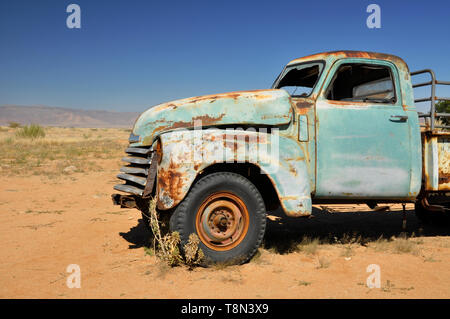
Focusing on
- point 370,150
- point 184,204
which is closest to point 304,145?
point 370,150

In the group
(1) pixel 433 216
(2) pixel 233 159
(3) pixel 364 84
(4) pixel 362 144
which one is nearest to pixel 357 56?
(3) pixel 364 84

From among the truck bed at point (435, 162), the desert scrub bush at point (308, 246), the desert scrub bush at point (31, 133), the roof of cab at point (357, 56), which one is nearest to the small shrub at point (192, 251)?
the desert scrub bush at point (308, 246)

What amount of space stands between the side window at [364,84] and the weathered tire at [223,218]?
1.64 meters

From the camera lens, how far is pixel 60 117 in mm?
175750

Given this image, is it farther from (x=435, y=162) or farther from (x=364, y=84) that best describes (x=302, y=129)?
(x=435, y=162)

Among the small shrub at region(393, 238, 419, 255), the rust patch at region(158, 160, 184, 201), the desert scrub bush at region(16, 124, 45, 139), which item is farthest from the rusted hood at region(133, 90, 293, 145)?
the desert scrub bush at region(16, 124, 45, 139)

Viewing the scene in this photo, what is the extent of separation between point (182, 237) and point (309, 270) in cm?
140

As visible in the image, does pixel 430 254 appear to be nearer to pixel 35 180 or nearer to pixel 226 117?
pixel 226 117

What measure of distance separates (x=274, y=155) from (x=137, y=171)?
4.98ft

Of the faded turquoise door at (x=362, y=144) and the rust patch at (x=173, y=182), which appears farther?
the faded turquoise door at (x=362, y=144)

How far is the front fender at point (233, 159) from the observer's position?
3742mm

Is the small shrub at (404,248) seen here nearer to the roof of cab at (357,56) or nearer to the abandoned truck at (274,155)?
the abandoned truck at (274,155)

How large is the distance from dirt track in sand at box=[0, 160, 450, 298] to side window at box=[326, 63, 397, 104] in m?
1.94

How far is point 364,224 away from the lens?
6523 mm
